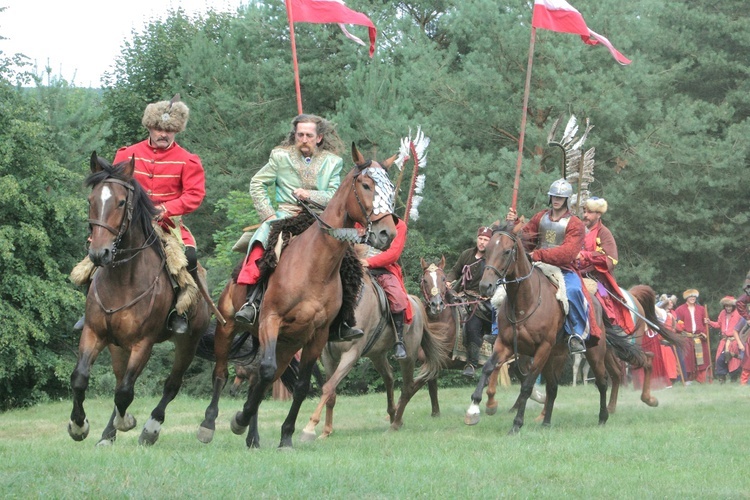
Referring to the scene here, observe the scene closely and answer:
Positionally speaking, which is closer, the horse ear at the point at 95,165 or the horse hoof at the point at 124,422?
the horse ear at the point at 95,165

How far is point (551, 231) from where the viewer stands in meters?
14.4

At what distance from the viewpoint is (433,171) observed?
30406mm

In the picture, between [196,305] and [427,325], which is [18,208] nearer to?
[427,325]

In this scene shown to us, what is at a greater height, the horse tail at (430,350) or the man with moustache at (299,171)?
the man with moustache at (299,171)

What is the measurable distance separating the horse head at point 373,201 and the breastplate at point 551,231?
4813mm

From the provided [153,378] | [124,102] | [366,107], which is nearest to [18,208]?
[153,378]

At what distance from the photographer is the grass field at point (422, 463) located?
24.7 ft

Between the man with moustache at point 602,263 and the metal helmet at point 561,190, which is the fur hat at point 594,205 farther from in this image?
the metal helmet at point 561,190

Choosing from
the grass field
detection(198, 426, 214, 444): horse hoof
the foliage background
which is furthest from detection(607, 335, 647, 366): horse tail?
the foliage background

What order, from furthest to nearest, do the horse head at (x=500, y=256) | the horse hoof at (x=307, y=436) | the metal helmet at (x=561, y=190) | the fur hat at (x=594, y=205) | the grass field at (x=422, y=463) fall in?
the fur hat at (x=594, y=205), the metal helmet at (x=561, y=190), the horse head at (x=500, y=256), the horse hoof at (x=307, y=436), the grass field at (x=422, y=463)

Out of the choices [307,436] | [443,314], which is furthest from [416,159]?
[443,314]

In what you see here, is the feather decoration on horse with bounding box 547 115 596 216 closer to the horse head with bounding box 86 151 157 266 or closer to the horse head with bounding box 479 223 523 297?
the horse head with bounding box 479 223 523 297

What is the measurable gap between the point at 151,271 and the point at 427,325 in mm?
6933

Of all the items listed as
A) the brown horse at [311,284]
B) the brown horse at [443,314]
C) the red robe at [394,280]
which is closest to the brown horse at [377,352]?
the red robe at [394,280]
